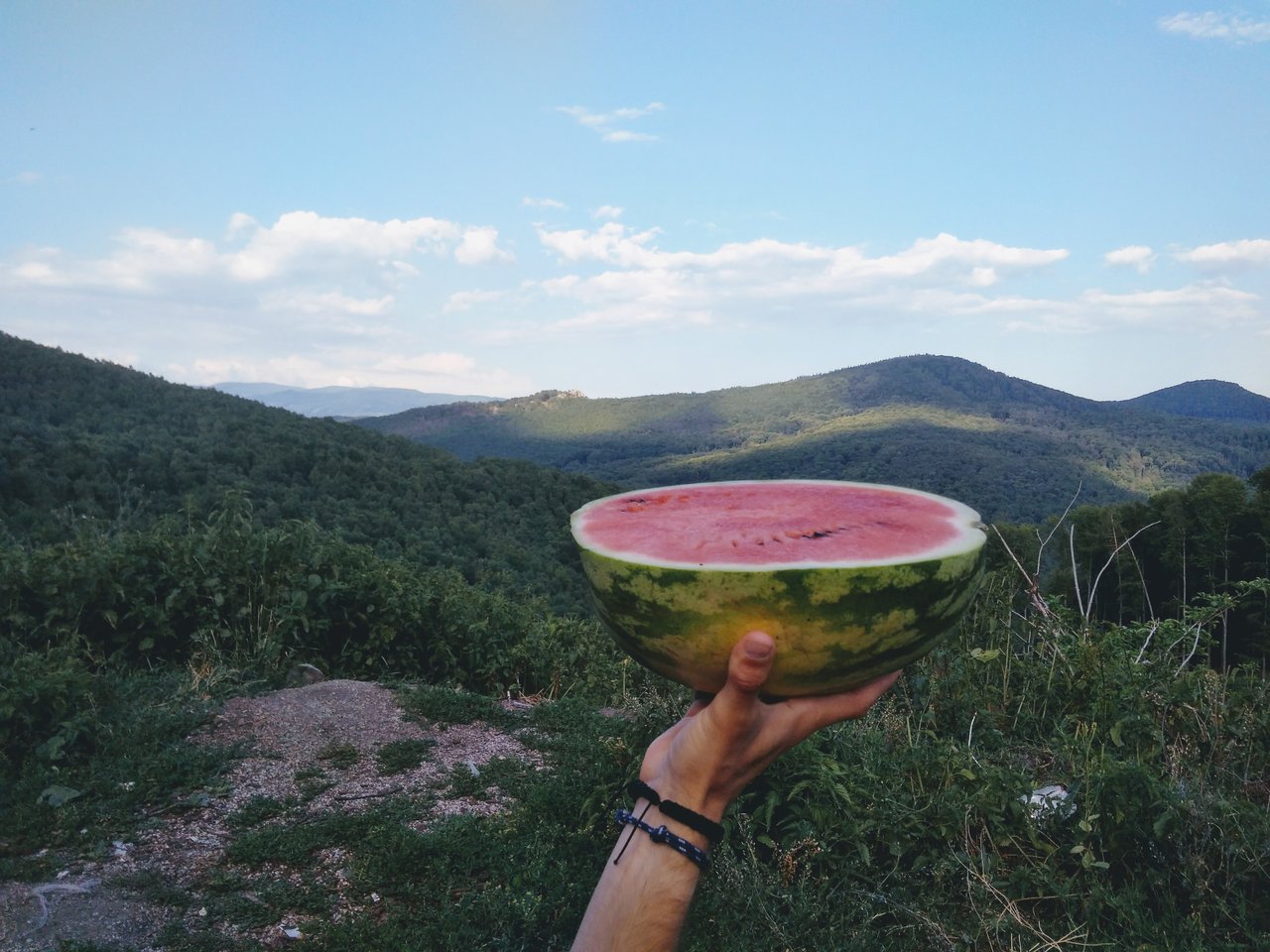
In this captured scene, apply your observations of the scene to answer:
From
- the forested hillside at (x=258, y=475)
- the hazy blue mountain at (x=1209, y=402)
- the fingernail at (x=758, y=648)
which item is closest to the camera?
the fingernail at (x=758, y=648)

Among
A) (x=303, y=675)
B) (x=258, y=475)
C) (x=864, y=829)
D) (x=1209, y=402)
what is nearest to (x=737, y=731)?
(x=864, y=829)

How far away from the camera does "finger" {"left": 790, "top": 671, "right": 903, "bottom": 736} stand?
5.10ft

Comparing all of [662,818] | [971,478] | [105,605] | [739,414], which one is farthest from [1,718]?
[739,414]

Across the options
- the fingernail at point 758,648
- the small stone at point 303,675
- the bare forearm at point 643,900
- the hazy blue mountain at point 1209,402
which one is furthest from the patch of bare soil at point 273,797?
the hazy blue mountain at point 1209,402

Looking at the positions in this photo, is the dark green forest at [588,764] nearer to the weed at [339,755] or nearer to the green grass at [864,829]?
the green grass at [864,829]

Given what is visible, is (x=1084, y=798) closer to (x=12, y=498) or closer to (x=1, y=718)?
(x=1, y=718)

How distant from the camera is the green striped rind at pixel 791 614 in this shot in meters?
1.40

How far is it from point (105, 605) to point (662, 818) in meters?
5.80

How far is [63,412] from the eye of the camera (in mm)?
29234

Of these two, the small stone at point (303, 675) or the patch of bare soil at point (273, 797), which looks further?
the small stone at point (303, 675)

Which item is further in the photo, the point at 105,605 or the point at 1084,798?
the point at 105,605

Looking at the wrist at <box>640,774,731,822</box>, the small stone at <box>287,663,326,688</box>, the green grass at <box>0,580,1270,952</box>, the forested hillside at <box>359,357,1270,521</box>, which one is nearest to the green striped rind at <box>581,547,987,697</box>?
the wrist at <box>640,774,731,822</box>

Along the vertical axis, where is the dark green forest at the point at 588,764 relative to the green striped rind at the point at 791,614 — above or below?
below

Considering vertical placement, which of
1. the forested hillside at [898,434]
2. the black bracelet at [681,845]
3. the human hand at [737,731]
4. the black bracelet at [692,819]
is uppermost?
the human hand at [737,731]
